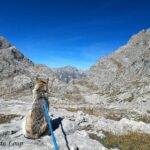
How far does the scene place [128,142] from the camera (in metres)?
15.1

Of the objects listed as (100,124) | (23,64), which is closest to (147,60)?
(23,64)

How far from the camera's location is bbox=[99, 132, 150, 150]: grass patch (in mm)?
14478

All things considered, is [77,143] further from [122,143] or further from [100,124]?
[100,124]

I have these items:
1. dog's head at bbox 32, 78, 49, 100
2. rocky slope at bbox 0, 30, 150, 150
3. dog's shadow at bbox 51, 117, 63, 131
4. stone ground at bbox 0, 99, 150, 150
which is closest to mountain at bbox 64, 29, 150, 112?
rocky slope at bbox 0, 30, 150, 150

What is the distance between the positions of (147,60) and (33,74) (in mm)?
58774

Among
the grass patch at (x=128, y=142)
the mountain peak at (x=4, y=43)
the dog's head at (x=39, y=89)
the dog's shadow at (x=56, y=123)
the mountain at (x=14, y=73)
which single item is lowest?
the grass patch at (x=128, y=142)

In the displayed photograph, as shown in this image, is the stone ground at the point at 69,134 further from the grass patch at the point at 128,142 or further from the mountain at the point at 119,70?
the mountain at the point at 119,70

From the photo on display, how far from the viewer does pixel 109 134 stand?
17250mm

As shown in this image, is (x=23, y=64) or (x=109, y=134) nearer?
(x=109, y=134)

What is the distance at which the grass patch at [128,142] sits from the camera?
47.5 ft

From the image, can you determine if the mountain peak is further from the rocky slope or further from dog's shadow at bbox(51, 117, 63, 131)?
dog's shadow at bbox(51, 117, 63, 131)

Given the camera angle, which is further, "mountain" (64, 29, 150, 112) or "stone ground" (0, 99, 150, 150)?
"mountain" (64, 29, 150, 112)

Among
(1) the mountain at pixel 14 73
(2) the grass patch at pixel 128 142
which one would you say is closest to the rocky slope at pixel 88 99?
(1) the mountain at pixel 14 73

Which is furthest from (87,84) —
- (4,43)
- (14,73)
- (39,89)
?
(39,89)
